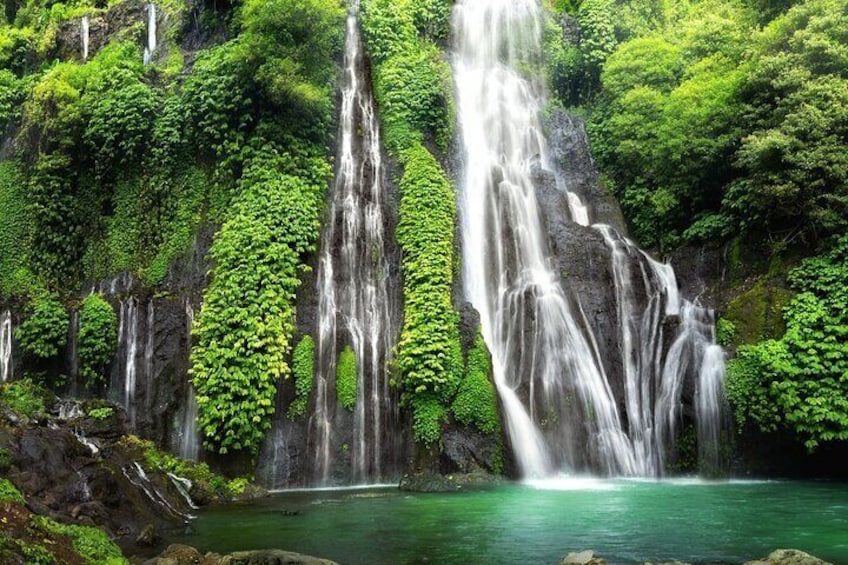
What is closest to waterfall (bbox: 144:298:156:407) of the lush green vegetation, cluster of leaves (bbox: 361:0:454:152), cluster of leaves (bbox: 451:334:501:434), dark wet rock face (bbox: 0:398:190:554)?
dark wet rock face (bbox: 0:398:190:554)

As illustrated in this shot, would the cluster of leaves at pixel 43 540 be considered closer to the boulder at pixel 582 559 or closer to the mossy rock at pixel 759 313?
the boulder at pixel 582 559

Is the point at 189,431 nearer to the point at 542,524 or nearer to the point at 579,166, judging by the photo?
the point at 542,524

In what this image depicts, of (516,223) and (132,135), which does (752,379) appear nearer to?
(516,223)

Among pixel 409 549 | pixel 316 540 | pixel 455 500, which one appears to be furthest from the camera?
pixel 455 500

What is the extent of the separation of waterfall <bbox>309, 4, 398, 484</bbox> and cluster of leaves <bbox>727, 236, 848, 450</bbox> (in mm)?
8682

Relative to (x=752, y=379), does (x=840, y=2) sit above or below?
above

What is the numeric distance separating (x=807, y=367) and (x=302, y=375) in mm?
11996

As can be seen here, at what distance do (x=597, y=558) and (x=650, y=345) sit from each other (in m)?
10.9

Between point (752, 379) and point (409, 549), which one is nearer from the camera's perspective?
point (409, 549)

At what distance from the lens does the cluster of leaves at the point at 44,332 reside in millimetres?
18297

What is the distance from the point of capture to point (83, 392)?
18.2 metres

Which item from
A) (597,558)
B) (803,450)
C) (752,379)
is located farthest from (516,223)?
(597,558)

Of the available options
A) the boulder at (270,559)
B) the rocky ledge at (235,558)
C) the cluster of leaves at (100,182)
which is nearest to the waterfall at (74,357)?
the cluster of leaves at (100,182)

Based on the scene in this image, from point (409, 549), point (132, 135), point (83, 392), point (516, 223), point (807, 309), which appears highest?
point (132, 135)
